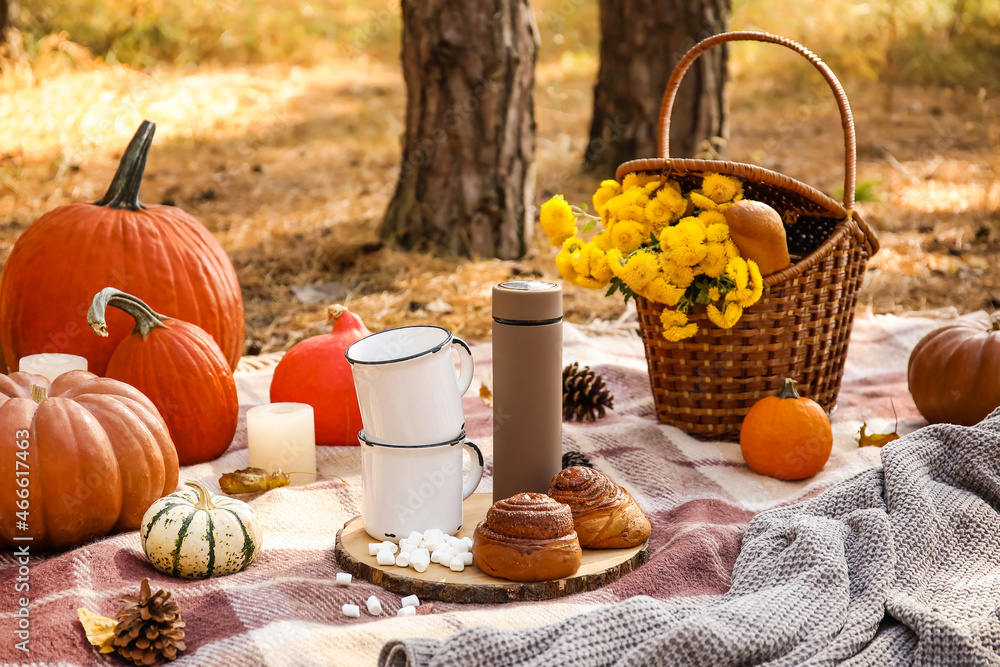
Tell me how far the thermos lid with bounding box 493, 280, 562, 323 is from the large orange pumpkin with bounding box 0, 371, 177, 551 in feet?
2.39

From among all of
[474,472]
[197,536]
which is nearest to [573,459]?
[474,472]

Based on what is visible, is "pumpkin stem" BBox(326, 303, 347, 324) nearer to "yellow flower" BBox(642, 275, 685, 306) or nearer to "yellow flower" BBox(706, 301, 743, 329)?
"yellow flower" BBox(642, 275, 685, 306)

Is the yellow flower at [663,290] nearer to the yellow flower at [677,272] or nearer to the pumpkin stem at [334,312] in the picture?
the yellow flower at [677,272]

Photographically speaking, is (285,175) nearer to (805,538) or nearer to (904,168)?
(904,168)

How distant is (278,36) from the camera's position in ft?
26.0

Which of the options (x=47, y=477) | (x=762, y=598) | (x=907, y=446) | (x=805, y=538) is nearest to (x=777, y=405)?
(x=907, y=446)

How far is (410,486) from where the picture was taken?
1573 mm

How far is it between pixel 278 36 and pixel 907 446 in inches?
284

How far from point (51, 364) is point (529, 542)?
1250 mm

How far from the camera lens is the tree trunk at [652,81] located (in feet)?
14.6

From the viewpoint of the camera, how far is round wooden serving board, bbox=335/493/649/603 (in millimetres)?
1474

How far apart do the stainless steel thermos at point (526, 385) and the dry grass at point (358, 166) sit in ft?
5.40

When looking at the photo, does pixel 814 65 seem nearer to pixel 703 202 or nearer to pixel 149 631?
pixel 703 202

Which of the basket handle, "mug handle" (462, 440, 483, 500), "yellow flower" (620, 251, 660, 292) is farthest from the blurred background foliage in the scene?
"mug handle" (462, 440, 483, 500)
